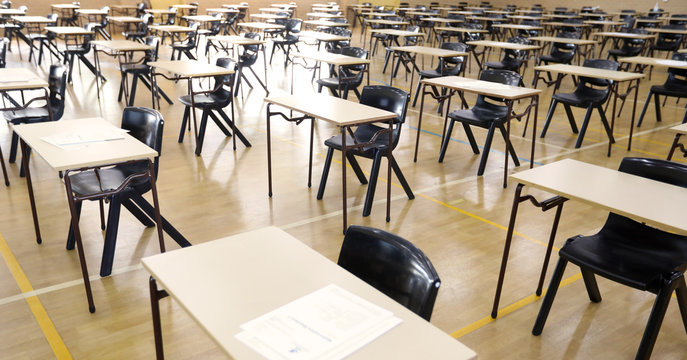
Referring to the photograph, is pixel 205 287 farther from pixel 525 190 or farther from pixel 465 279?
pixel 525 190

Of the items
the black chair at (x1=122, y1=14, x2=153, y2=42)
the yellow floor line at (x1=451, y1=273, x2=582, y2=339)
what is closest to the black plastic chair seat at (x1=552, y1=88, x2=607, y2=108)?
the yellow floor line at (x1=451, y1=273, x2=582, y2=339)

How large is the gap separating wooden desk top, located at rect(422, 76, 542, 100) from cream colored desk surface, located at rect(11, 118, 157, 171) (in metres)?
2.89

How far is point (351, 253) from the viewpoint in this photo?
1.88m

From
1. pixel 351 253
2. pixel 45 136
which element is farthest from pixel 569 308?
pixel 45 136

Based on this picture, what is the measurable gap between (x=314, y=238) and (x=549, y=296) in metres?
1.62

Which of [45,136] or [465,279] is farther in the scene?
[465,279]

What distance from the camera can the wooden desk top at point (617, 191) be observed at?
220cm

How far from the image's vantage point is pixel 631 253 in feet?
8.32

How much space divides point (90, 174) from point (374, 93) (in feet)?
7.29

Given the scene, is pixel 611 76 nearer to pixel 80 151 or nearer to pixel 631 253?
pixel 631 253

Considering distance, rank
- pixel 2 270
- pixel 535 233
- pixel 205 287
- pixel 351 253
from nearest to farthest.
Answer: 1. pixel 205 287
2. pixel 351 253
3. pixel 2 270
4. pixel 535 233

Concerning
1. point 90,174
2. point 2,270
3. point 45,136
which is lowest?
point 2,270

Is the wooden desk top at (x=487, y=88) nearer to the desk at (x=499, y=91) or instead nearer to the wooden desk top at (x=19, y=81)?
the desk at (x=499, y=91)

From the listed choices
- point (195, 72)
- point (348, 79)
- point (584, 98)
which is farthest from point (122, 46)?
point (584, 98)
